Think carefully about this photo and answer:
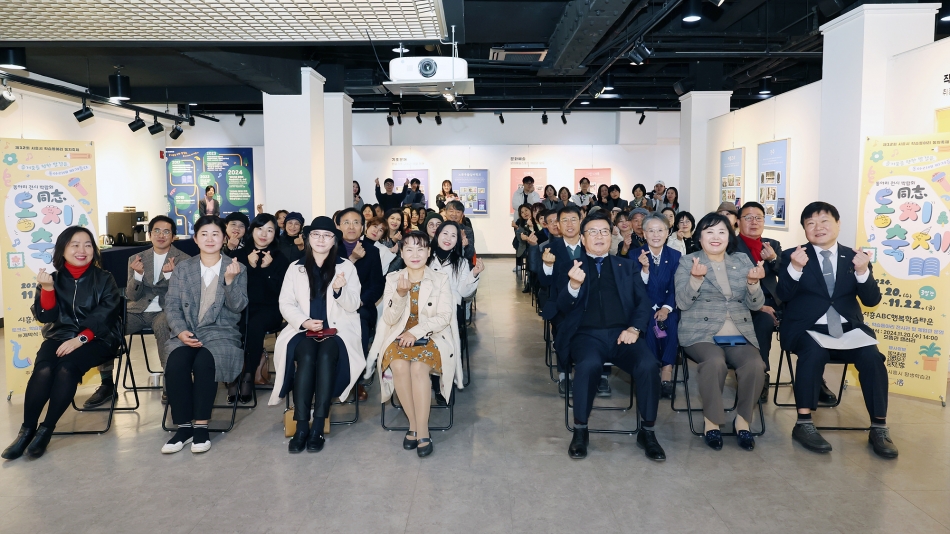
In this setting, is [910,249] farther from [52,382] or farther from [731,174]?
[52,382]

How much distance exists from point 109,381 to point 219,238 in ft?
5.21

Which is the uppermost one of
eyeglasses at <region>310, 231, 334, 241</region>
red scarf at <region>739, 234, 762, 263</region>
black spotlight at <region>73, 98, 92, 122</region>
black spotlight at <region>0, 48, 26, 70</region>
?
black spotlight at <region>0, 48, 26, 70</region>

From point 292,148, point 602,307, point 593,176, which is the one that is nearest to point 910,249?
point 602,307

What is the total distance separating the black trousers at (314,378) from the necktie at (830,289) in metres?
3.25

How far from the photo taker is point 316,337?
4.11 metres

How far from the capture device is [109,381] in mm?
4820

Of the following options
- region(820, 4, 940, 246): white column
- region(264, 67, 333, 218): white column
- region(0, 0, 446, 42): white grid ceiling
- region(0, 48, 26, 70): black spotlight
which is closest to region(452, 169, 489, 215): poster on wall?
region(264, 67, 333, 218): white column

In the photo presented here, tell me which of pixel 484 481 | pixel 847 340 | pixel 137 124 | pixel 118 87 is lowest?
pixel 484 481

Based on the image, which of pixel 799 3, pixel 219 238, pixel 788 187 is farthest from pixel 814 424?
pixel 799 3

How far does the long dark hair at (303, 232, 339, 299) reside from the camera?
4203mm

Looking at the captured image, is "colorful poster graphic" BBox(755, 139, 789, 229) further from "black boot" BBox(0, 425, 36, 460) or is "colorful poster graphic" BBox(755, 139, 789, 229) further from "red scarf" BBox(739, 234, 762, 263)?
"black boot" BBox(0, 425, 36, 460)

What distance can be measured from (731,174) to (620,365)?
6.86 m

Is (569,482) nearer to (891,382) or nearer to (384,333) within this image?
(384,333)

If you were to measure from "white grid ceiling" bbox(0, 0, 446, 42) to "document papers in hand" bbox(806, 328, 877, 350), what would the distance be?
10.7 ft
